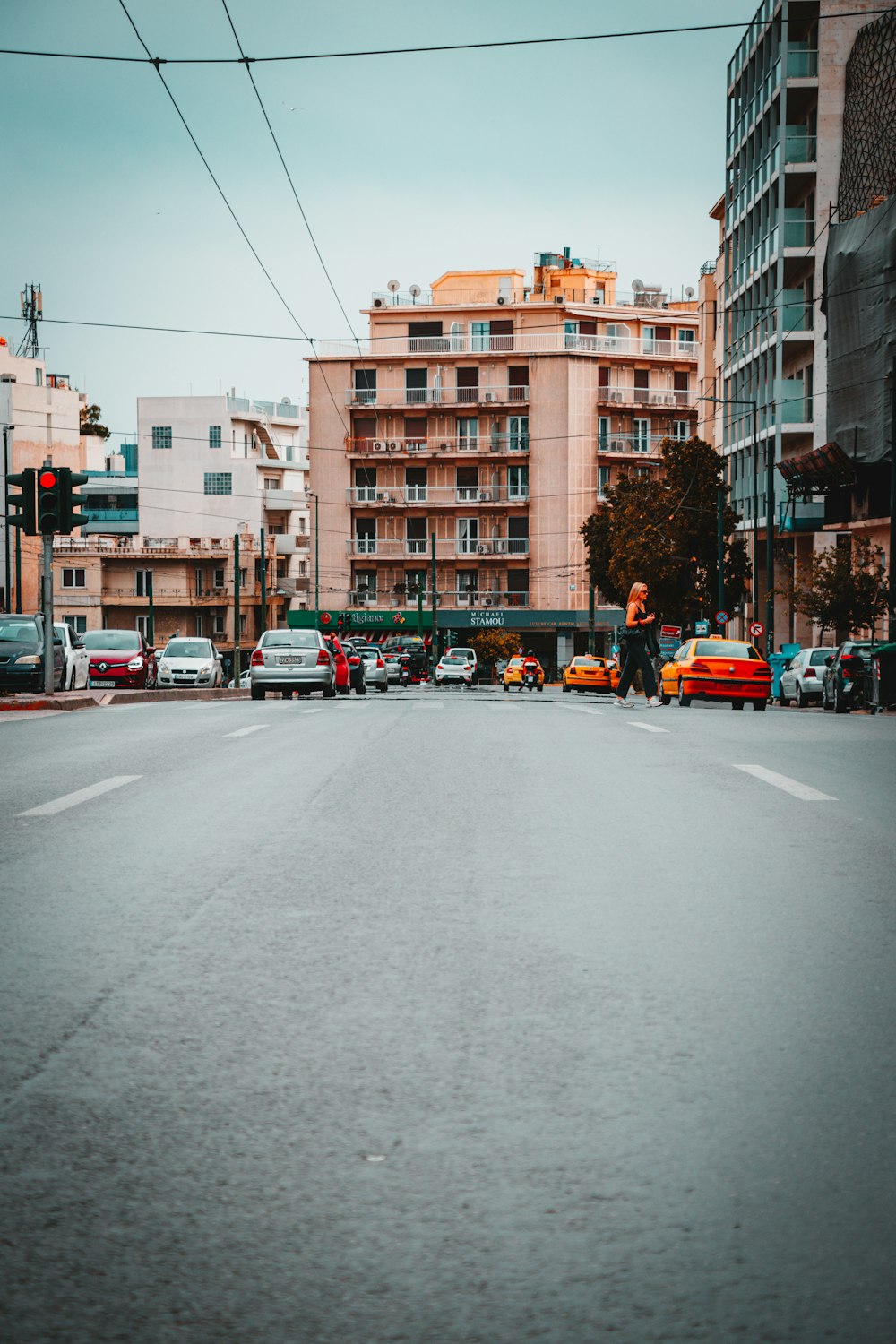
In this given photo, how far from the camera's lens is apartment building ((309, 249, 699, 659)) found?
8638cm

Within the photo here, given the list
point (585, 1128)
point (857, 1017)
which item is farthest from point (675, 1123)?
point (857, 1017)

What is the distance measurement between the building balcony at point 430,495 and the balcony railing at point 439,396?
14.7ft

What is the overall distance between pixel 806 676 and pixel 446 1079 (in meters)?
34.7

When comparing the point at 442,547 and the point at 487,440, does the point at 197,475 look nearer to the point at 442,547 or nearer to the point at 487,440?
the point at 442,547

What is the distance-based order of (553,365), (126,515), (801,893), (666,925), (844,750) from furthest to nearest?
1. (126,515)
2. (553,365)
3. (844,750)
4. (801,893)
5. (666,925)

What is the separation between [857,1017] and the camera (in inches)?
195

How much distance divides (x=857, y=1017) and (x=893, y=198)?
4218 centimetres

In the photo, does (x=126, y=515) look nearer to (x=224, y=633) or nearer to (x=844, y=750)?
(x=224, y=633)

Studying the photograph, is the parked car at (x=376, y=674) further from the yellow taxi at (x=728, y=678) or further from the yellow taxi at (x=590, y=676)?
the yellow taxi at (x=728, y=678)

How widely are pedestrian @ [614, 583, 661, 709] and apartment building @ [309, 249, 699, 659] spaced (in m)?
60.5

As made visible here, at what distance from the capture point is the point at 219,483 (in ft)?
330

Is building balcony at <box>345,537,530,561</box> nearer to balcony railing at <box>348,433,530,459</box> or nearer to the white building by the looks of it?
balcony railing at <box>348,433,530,459</box>

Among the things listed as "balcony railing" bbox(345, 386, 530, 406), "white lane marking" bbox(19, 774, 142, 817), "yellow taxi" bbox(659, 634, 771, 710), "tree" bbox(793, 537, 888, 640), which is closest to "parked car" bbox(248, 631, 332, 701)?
"yellow taxi" bbox(659, 634, 771, 710)

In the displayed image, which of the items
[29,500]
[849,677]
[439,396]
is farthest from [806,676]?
[439,396]
